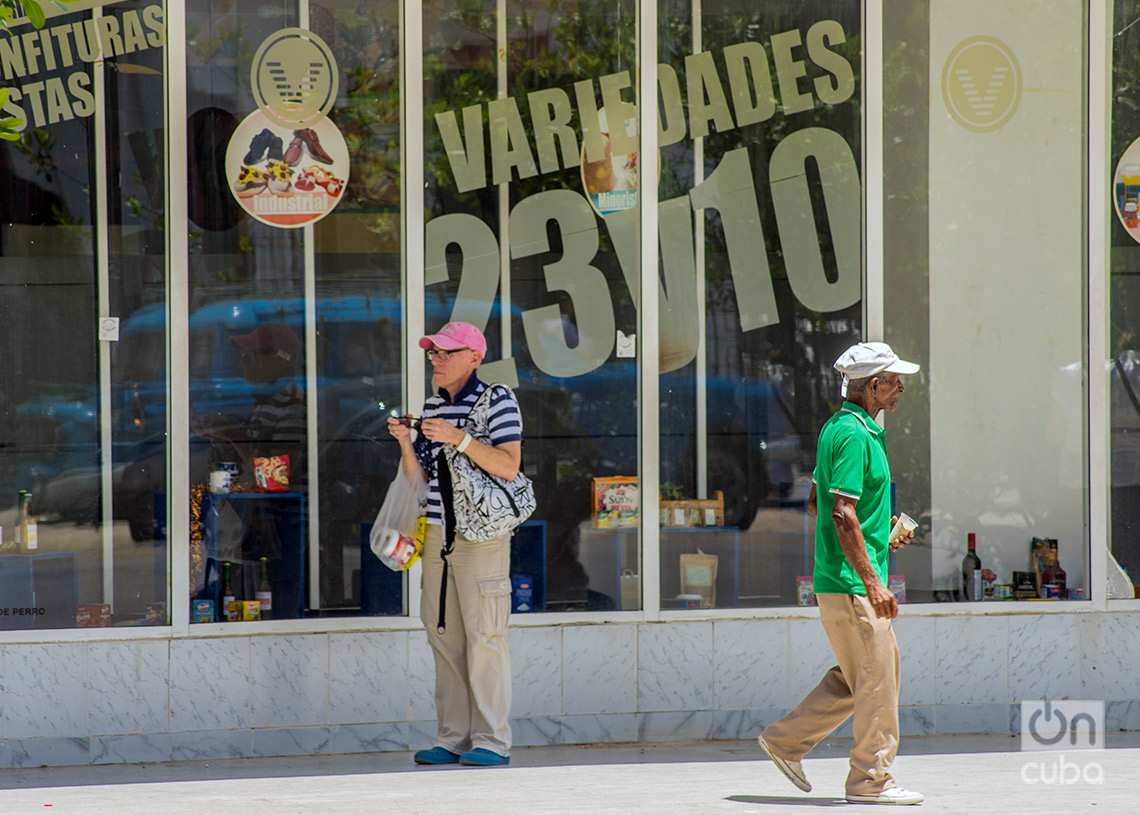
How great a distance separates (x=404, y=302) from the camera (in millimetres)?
6672

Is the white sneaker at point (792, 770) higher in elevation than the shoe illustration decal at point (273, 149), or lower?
lower

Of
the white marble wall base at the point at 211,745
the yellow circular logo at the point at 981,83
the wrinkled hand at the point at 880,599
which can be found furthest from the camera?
the yellow circular logo at the point at 981,83

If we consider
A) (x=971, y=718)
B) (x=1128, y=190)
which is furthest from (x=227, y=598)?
(x=1128, y=190)

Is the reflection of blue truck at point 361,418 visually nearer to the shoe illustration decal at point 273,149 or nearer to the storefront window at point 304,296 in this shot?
the storefront window at point 304,296

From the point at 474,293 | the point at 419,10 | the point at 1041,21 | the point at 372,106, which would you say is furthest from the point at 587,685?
the point at 1041,21

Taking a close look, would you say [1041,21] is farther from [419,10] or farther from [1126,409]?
[419,10]

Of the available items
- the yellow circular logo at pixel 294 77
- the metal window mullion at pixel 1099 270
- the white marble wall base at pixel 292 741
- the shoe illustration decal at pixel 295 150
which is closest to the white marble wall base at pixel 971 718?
the metal window mullion at pixel 1099 270

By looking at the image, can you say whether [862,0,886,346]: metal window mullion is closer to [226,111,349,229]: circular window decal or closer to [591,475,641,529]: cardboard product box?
[591,475,641,529]: cardboard product box

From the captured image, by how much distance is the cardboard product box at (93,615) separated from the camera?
6.28 m

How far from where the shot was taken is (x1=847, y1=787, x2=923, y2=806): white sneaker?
5.12 meters

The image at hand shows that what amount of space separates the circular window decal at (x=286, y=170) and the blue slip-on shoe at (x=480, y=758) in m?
2.82

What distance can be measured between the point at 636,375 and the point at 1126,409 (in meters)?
2.75

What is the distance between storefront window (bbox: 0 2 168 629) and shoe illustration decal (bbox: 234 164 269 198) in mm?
375

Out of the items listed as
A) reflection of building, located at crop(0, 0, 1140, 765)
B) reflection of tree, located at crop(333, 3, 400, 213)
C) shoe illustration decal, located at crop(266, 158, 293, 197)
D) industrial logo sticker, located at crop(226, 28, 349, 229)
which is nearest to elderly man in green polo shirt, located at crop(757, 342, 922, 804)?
reflection of building, located at crop(0, 0, 1140, 765)
